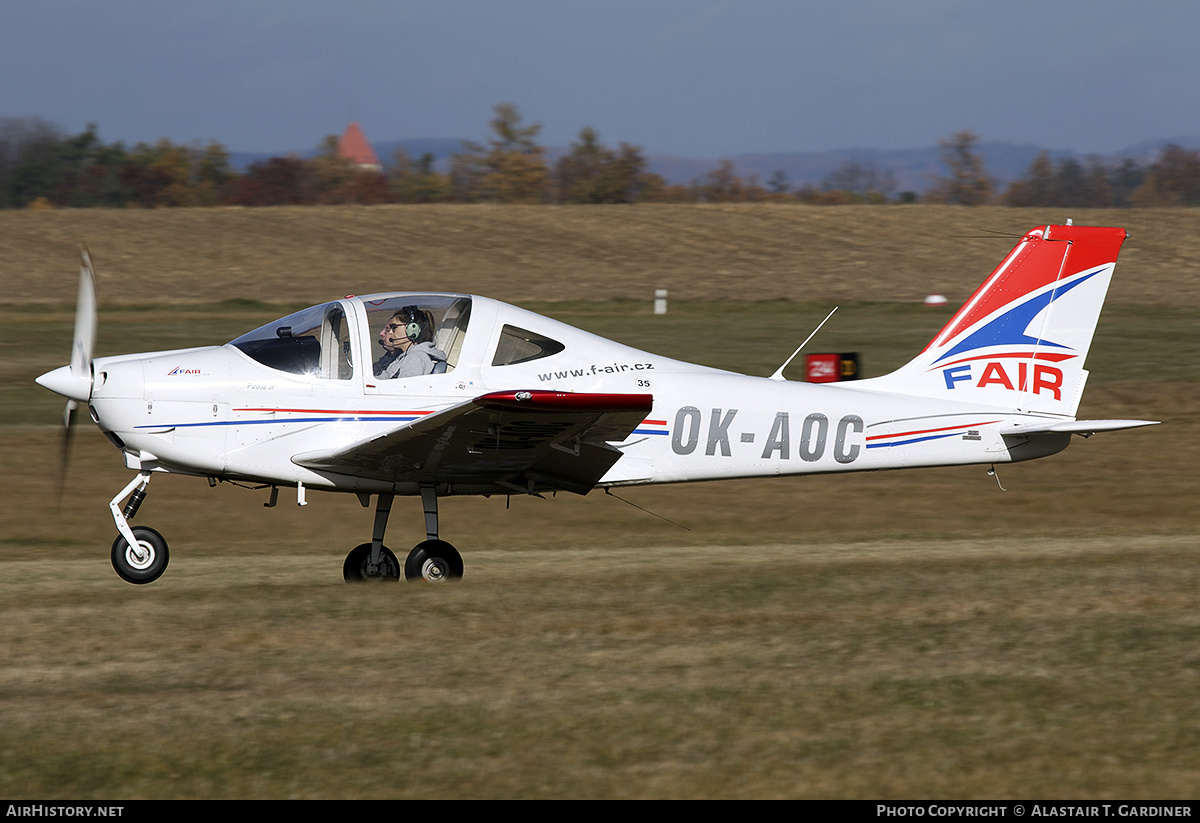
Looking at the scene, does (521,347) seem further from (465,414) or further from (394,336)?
(465,414)

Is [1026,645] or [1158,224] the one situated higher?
[1158,224]

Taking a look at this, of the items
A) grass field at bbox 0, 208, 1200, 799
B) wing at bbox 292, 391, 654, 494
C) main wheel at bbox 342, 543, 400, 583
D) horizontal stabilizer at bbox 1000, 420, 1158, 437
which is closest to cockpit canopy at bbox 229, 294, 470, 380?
wing at bbox 292, 391, 654, 494

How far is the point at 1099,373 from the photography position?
21.3 metres

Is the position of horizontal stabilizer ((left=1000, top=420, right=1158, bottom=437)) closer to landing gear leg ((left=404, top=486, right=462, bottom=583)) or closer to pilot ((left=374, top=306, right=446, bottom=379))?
landing gear leg ((left=404, top=486, right=462, bottom=583))

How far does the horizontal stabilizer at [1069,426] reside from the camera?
9430mm

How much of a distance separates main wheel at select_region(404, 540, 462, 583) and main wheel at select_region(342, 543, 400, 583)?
1.18ft

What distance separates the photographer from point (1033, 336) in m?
10.2

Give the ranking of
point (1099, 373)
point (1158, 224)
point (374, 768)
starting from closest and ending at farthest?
1. point (374, 768)
2. point (1099, 373)
3. point (1158, 224)

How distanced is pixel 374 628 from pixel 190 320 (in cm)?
1923

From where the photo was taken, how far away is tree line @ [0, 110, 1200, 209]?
58.8 m

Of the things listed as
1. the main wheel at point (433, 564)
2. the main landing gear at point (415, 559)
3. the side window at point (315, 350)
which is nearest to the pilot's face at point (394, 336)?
the side window at point (315, 350)

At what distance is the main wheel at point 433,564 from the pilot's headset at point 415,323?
4.66ft
